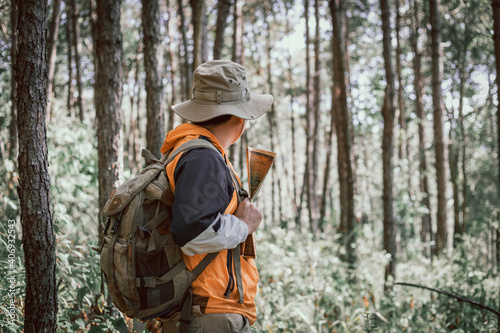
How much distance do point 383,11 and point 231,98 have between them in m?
6.01

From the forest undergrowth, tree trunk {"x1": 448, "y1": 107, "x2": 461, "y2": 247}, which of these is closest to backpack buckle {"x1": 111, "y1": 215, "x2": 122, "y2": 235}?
the forest undergrowth

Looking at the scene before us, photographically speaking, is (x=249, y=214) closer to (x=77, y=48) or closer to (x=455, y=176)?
(x=77, y=48)

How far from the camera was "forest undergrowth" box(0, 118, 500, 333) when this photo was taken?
3.70 m

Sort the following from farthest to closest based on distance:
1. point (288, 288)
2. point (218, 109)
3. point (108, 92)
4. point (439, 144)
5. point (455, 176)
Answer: point (455, 176) < point (439, 144) < point (288, 288) < point (108, 92) < point (218, 109)

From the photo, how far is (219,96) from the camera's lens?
2236 millimetres

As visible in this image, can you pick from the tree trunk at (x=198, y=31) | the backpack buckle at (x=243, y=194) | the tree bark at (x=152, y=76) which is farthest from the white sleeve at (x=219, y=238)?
the tree trunk at (x=198, y=31)

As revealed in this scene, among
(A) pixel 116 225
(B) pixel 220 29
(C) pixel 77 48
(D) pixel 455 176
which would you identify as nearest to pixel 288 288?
(A) pixel 116 225

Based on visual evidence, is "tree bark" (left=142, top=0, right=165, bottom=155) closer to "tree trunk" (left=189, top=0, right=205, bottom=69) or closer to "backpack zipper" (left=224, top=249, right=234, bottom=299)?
"tree trunk" (left=189, top=0, right=205, bottom=69)

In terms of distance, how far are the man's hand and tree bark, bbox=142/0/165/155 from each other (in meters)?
3.51

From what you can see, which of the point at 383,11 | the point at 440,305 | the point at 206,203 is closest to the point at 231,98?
the point at 206,203

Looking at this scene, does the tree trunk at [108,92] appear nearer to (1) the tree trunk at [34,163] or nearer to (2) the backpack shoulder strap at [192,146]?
(1) the tree trunk at [34,163]

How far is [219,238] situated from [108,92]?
132 inches

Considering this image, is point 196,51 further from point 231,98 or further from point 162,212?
point 162,212

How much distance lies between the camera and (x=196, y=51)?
6.71m
